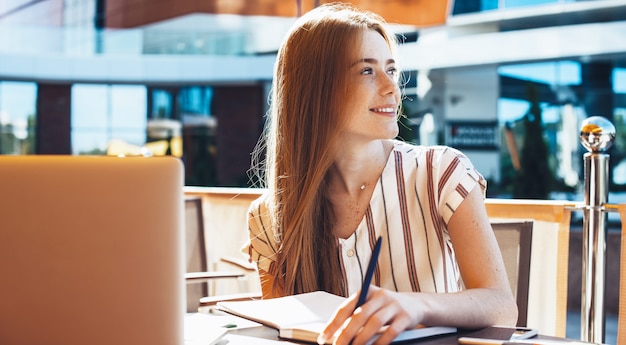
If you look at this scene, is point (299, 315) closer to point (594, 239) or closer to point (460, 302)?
point (460, 302)

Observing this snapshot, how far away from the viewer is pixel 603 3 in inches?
418

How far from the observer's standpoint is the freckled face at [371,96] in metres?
1.76

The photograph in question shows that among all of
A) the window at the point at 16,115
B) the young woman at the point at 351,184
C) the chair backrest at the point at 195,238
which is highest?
the window at the point at 16,115

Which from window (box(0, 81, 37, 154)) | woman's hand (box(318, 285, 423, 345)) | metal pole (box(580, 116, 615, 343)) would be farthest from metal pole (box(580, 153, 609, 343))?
window (box(0, 81, 37, 154))

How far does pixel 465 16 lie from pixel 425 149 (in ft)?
34.5

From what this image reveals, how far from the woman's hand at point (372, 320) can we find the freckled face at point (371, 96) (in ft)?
1.97

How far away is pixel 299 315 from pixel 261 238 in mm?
560

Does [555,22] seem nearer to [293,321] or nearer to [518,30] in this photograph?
[518,30]

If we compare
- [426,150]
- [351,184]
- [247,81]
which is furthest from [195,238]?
[247,81]

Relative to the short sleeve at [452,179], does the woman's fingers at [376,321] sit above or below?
below

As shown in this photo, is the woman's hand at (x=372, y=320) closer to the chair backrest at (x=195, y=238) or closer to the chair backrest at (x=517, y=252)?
the chair backrest at (x=517, y=252)

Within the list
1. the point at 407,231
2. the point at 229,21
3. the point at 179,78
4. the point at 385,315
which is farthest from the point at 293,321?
the point at 179,78

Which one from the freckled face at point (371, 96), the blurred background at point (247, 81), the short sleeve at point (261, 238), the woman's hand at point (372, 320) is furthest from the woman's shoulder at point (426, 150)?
the blurred background at point (247, 81)

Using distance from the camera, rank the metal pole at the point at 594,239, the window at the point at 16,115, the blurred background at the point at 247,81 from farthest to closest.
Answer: the window at the point at 16,115
the blurred background at the point at 247,81
the metal pole at the point at 594,239
